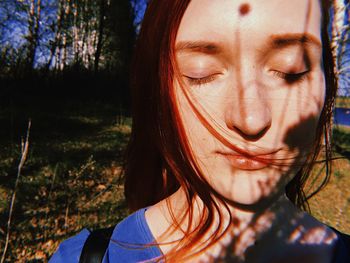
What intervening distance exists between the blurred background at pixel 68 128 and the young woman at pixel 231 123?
451 millimetres

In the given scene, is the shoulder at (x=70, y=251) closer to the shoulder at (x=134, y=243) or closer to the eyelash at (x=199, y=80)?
the shoulder at (x=134, y=243)

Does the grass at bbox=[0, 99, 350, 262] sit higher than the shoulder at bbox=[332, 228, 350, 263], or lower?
lower

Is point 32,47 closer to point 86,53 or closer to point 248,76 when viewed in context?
point 86,53

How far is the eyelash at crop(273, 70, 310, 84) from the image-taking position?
87cm

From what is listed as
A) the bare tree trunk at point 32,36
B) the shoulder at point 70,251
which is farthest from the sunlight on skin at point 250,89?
the bare tree trunk at point 32,36

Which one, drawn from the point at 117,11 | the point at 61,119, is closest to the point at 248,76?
the point at 61,119

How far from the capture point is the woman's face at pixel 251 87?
800 millimetres

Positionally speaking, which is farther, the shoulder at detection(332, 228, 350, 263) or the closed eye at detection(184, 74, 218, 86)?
the shoulder at detection(332, 228, 350, 263)

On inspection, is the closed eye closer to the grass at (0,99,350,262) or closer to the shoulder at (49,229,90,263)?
the shoulder at (49,229,90,263)

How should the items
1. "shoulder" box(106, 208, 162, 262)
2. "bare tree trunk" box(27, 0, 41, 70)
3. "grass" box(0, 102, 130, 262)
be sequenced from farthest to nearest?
1. "bare tree trunk" box(27, 0, 41, 70)
2. "grass" box(0, 102, 130, 262)
3. "shoulder" box(106, 208, 162, 262)

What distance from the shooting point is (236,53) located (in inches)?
32.0

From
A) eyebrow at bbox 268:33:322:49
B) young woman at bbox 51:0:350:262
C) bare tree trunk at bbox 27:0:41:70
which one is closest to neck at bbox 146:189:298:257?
young woman at bbox 51:0:350:262

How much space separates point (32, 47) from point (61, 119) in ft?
18.0

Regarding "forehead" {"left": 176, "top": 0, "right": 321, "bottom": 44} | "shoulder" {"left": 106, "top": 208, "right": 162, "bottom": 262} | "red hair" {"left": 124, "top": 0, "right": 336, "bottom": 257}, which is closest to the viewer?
"forehead" {"left": 176, "top": 0, "right": 321, "bottom": 44}
